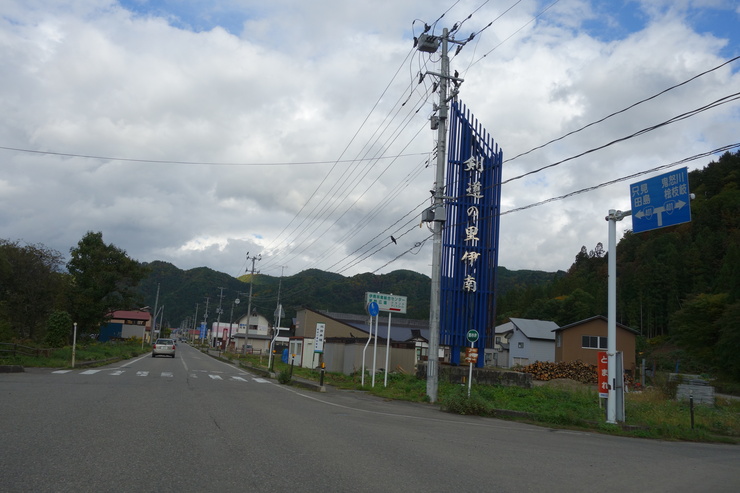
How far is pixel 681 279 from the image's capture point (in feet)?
252

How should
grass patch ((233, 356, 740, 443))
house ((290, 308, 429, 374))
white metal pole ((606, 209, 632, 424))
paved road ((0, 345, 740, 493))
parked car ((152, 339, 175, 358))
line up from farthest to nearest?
parked car ((152, 339, 175, 358)), house ((290, 308, 429, 374)), white metal pole ((606, 209, 632, 424)), grass patch ((233, 356, 740, 443)), paved road ((0, 345, 740, 493))

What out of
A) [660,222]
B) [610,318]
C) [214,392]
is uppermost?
[660,222]

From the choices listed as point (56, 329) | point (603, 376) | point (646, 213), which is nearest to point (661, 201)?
point (646, 213)

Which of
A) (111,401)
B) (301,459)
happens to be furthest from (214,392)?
(301,459)

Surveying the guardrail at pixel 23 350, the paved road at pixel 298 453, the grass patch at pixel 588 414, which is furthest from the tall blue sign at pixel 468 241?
the guardrail at pixel 23 350

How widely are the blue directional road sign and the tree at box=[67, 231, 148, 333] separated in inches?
1789

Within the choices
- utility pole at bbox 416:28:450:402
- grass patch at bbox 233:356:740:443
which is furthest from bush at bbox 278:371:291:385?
utility pole at bbox 416:28:450:402

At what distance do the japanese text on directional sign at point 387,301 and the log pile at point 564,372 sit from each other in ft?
45.9

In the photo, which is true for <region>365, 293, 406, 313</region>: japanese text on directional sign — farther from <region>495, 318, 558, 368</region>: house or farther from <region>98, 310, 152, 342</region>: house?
<region>98, 310, 152, 342</region>: house

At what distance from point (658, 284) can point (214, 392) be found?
257 feet

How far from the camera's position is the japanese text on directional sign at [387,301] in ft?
74.8

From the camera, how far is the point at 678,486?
21.4 ft

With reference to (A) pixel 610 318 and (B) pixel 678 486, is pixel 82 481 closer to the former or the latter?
(B) pixel 678 486

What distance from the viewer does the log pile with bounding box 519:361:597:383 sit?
33.2 metres
